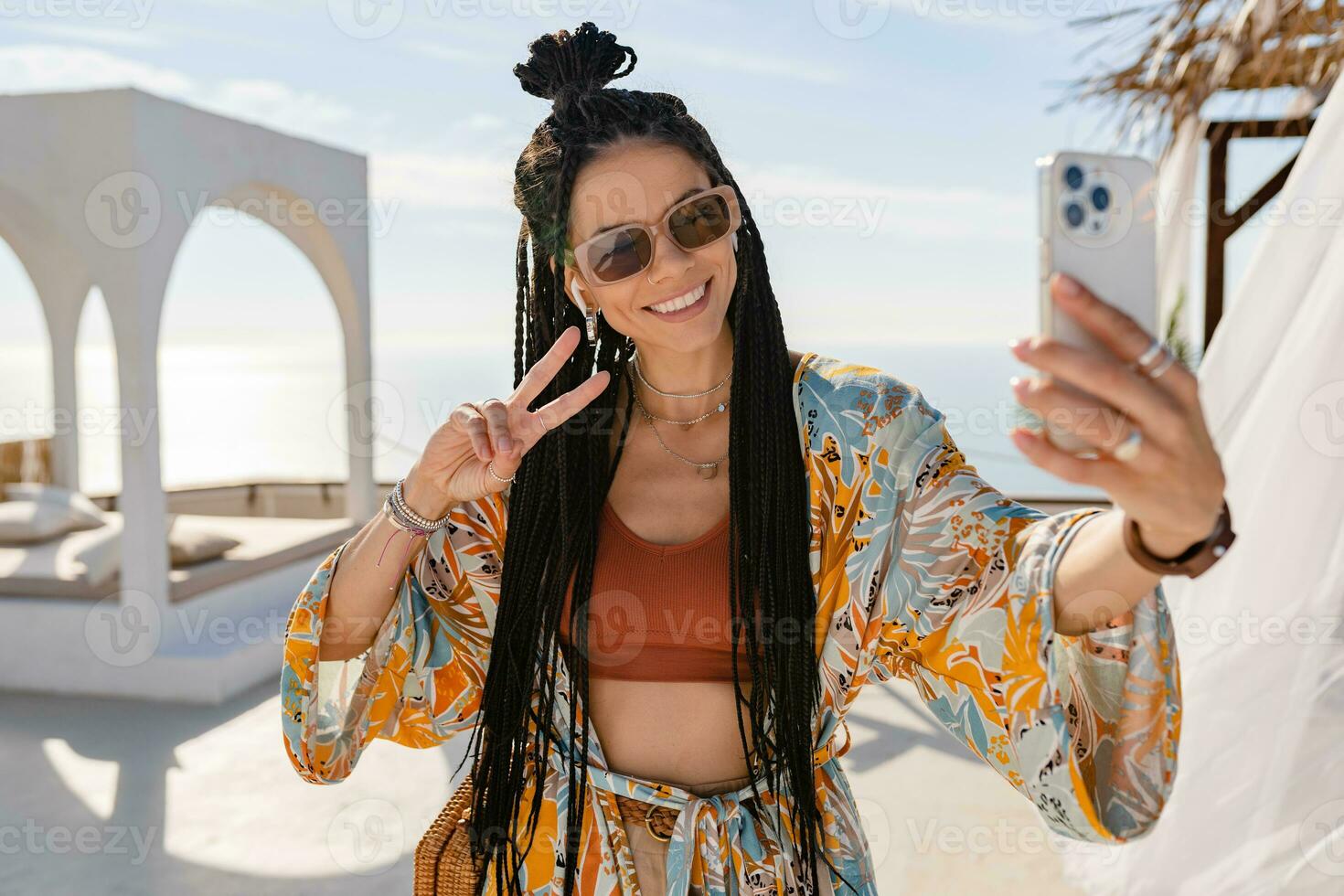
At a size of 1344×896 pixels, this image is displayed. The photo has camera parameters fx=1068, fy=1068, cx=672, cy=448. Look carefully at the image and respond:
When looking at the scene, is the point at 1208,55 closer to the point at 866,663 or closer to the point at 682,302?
the point at 682,302

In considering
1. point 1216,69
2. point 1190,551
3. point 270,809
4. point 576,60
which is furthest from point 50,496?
point 1190,551

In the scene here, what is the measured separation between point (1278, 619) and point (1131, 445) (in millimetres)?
2751

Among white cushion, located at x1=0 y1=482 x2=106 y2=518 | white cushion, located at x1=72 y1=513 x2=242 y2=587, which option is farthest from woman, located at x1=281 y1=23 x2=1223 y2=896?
white cushion, located at x1=0 y1=482 x2=106 y2=518

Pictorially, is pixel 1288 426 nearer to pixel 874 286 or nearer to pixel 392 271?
pixel 874 286

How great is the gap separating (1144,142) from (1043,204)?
5300 millimetres

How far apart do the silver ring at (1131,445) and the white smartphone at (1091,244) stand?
1.1 inches

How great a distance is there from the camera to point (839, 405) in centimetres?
161

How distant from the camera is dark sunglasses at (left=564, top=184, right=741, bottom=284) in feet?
5.48

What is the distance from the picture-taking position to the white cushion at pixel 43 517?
6.54 m

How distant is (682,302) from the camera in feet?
5.59

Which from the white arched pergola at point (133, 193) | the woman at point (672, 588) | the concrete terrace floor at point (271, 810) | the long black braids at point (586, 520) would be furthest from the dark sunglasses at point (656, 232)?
the white arched pergola at point (133, 193)

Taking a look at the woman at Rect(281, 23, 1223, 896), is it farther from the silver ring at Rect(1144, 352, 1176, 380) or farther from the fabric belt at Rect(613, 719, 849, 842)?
the silver ring at Rect(1144, 352, 1176, 380)

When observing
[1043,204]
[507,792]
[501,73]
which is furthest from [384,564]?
[1043,204]

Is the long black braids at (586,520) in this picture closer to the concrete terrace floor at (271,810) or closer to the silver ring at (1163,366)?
the silver ring at (1163,366)
